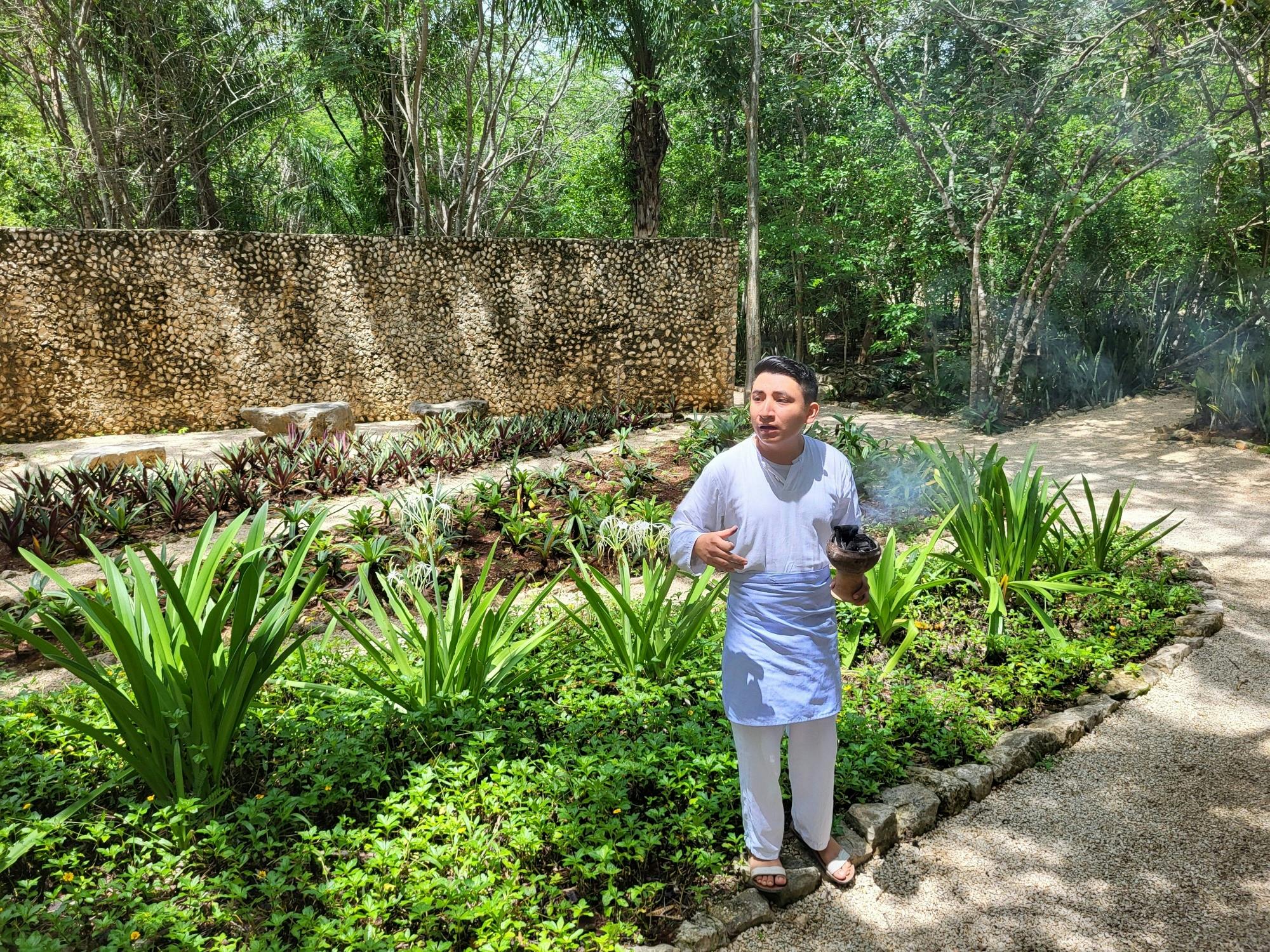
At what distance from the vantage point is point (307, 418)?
802cm

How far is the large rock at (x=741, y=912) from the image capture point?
1.85 m

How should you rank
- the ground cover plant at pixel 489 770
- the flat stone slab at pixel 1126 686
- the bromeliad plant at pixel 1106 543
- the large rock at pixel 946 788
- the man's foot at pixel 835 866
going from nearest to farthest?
the ground cover plant at pixel 489 770 < the man's foot at pixel 835 866 < the large rock at pixel 946 788 < the flat stone slab at pixel 1126 686 < the bromeliad plant at pixel 1106 543

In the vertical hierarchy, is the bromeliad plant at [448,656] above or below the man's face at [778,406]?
below

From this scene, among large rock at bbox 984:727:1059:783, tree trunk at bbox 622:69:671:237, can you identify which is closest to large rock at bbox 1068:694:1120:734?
large rock at bbox 984:727:1059:783

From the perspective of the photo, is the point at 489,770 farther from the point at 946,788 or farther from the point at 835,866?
the point at 946,788

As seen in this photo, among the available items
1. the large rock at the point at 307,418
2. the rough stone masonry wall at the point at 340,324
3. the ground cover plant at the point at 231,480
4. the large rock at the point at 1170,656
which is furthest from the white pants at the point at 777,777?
the rough stone masonry wall at the point at 340,324

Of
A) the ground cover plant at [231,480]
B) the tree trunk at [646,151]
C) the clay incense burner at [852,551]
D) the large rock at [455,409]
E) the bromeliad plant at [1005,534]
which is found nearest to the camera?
the clay incense burner at [852,551]

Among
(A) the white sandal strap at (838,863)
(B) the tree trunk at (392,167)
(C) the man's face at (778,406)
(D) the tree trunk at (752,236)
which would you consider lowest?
(A) the white sandal strap at (838,863)

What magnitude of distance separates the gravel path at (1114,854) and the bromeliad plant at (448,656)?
A: 3.73 ft

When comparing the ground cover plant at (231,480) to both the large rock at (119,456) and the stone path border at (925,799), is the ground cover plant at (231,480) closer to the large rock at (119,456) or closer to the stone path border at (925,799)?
the large rock at (119,456)

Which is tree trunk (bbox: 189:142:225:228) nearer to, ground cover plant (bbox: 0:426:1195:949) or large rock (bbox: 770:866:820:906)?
ground cover plant (bbox: 0:426:1195:949)

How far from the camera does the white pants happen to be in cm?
189

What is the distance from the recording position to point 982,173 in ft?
35.1

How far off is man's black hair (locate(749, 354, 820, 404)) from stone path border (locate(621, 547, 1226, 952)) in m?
1.21
